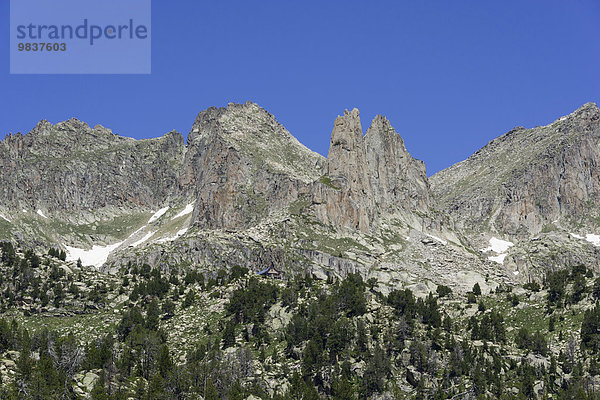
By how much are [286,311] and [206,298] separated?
70.8ft

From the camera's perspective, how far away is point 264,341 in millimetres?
150875

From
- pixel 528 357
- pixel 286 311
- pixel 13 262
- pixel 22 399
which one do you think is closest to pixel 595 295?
pixel 528 357

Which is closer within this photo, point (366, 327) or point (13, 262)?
point (366, 327)

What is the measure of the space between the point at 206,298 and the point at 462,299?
55.2 m

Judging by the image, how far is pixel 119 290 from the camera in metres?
182

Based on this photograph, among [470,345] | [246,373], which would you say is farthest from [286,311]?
[470,345]

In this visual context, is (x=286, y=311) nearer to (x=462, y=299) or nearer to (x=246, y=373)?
(x=246, y=373)

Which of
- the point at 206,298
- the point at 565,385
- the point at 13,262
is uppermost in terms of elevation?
the point at 13,262

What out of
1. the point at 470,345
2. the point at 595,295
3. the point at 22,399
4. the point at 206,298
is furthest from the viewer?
the point at 206,298

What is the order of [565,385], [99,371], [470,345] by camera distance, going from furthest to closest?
[470,345] < [565,385] < [99,371]

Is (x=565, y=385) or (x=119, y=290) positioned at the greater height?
(x=119, y=290)

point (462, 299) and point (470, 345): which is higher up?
point (462, 299)

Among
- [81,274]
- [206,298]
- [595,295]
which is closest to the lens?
[595,295]

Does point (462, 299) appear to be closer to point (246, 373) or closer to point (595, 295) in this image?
point (595, 295)
